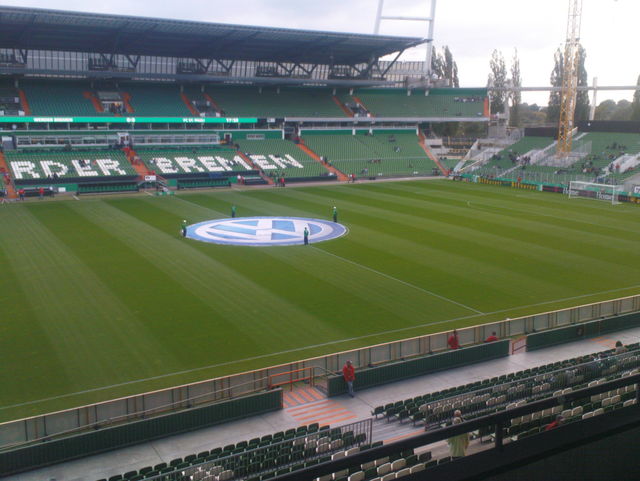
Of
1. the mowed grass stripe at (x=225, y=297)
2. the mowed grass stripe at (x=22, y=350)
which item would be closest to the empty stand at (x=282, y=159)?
the mowed grass stripe at (x=225, y=297)

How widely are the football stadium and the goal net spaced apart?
0.38 metres

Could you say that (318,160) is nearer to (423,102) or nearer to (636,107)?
(423,102)

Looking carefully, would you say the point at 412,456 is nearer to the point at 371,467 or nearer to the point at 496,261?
the point at 371,467

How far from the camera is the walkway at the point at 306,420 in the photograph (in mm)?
14586

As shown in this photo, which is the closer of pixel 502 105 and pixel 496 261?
pixel 496 261

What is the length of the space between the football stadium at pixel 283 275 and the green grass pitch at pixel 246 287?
0.16m

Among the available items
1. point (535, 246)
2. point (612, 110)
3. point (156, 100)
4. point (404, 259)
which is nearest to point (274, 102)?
point (156, 100)

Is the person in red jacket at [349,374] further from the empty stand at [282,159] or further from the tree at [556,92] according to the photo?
the tree at [556,92]

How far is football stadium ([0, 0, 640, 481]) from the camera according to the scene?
46.0 feet

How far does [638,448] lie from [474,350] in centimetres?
1689

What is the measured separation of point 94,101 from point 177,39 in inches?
531

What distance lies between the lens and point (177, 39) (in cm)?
7569

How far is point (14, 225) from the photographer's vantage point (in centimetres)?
4506

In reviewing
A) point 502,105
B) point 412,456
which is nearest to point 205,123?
point 502,105
